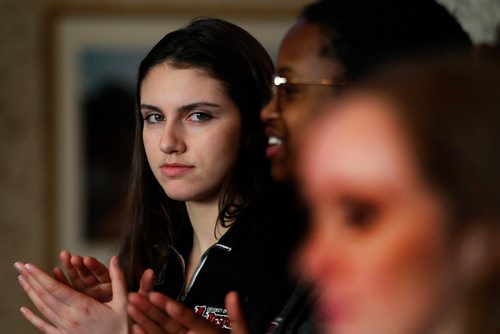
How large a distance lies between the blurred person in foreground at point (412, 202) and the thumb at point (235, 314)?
165mm

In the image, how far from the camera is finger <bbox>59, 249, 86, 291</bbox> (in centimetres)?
83

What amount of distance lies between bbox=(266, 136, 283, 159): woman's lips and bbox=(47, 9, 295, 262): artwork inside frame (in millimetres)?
1456

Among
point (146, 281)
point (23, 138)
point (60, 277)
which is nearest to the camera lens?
point (146, 281)

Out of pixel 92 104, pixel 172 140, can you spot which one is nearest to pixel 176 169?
pixel 172 140

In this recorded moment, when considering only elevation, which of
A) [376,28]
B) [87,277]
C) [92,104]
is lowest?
[87,277]

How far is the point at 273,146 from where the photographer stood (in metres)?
→ 0.76

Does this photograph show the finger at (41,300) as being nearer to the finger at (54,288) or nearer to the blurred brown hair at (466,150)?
the finger at (54,288)

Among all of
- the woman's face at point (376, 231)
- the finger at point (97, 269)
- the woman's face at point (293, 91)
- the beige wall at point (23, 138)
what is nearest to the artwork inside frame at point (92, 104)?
the beige wall at point (23, 138)

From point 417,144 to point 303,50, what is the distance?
0.40 meters

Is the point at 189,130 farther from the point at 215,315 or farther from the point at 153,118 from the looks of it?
the point at 215,315

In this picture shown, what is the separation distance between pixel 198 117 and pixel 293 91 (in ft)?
0.34

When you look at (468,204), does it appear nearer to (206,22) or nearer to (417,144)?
(417,144)

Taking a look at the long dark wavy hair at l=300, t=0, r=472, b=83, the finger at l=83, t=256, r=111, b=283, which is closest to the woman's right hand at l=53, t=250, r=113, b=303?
the finger at l=83, t=256, r=111, b=283

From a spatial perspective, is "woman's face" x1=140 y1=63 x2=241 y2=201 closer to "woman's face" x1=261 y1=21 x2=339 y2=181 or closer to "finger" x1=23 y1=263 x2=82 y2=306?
"woman's face" x1=261 y1=21 x2=339 y2=181
